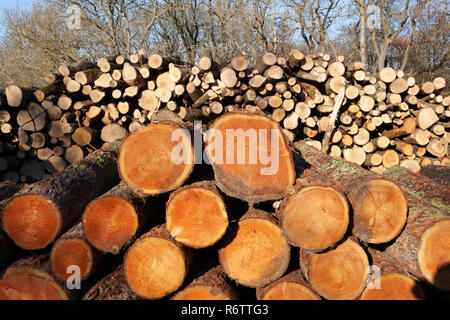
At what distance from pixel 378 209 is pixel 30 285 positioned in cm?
257

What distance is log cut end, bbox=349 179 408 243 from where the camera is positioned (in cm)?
186

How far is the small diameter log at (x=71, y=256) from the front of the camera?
6.05 ft

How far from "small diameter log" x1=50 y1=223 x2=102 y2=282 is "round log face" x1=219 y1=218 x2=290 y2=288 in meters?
0.99

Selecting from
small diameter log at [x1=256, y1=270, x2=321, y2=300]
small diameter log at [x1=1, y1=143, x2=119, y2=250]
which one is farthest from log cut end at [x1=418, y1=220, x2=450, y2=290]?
small diameter log at [x1=1, y1=143, x2=119, y2=250]

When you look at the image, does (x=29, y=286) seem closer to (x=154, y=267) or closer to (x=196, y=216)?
(x=154, y=267)

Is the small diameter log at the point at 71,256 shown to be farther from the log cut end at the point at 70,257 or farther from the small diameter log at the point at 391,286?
the small diameter log at the point at 391,286

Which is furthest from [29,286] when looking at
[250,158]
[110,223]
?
[250,158]

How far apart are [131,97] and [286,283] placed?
11.3 feet

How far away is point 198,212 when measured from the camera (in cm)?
178

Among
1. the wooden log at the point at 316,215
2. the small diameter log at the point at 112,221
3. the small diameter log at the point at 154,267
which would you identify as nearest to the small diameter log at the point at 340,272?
the wooden log at the point at 316,215

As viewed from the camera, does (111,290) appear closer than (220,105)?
Yes

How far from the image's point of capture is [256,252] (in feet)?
6.12

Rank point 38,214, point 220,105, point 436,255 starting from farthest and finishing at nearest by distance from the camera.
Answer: point 220,105 < point 38,214 < point 436,255
